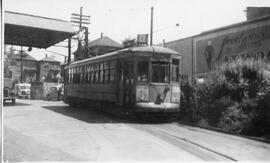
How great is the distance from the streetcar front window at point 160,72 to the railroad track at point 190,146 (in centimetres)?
266

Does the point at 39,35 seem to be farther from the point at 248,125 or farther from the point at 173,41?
the point at 248,125

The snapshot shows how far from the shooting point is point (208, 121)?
531 inches

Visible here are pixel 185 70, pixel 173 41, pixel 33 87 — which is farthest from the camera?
pixel 33 87

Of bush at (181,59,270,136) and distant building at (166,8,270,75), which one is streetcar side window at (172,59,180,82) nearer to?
bush at (181,59,270,136)

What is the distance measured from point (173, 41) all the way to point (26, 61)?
44.3 m

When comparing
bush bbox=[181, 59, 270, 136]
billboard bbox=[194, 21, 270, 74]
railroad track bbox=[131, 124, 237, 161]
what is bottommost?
railroad track bbox=[131, 124, 237, 161]

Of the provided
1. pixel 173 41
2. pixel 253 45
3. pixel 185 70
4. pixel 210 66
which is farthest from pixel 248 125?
pixel 173 41

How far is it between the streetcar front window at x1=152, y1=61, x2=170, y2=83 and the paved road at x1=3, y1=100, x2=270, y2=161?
2.31 meters

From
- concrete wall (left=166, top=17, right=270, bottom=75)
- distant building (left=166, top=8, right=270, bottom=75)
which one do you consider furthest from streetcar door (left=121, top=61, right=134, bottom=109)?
concrete wall (left=166, top=17, right=270, bottom=75)

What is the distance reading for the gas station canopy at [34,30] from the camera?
1855 cm

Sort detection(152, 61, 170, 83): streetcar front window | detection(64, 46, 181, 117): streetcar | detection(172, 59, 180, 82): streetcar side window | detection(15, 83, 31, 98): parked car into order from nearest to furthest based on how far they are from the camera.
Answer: detection(64, 46, 181, 117): streetcar
detection(152, 61, 170, 83): streetcar front window
detection(172, 59, 180, 82): streetcar side window
detection(15, 83, 31, 98): parked car

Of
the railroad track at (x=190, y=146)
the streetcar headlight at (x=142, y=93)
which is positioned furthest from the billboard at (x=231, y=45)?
the railroad track at (x=190, y=146)

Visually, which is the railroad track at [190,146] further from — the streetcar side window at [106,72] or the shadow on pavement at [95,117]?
the streetcar side window at [106,72]

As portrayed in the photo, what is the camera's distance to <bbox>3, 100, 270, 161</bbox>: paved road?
741 centimetres
